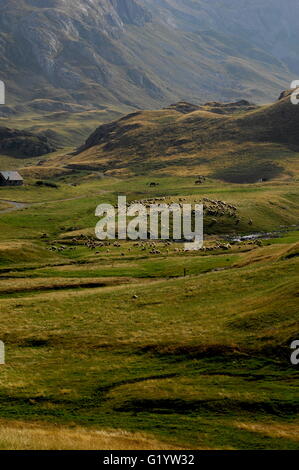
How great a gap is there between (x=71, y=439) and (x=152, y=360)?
1422 cm

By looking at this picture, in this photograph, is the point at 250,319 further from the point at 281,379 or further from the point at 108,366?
the point at 108,366

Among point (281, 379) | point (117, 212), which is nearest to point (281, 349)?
point (281, 379)

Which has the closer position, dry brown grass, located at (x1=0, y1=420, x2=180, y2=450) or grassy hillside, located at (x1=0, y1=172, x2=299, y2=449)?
dry brown grass, located at (x1=0, y1=420, x2=180, y2=450)

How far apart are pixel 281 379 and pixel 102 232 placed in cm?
10142

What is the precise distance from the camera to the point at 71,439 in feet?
94.5

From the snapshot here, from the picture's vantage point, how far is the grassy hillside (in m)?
31.0

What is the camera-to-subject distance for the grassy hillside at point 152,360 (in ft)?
102

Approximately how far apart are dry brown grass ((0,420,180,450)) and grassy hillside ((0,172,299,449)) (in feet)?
0.25

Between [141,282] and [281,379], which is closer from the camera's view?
[281,379]

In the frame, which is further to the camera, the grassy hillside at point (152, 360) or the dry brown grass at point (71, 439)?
the grassy hillside at point (152, 360)

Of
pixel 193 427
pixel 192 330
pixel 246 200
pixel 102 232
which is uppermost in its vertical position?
pixel 246 200

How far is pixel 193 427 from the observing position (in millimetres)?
31438

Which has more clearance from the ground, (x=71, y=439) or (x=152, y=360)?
(x=152, y=360)

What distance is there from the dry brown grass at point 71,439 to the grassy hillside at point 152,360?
3.1 inches
